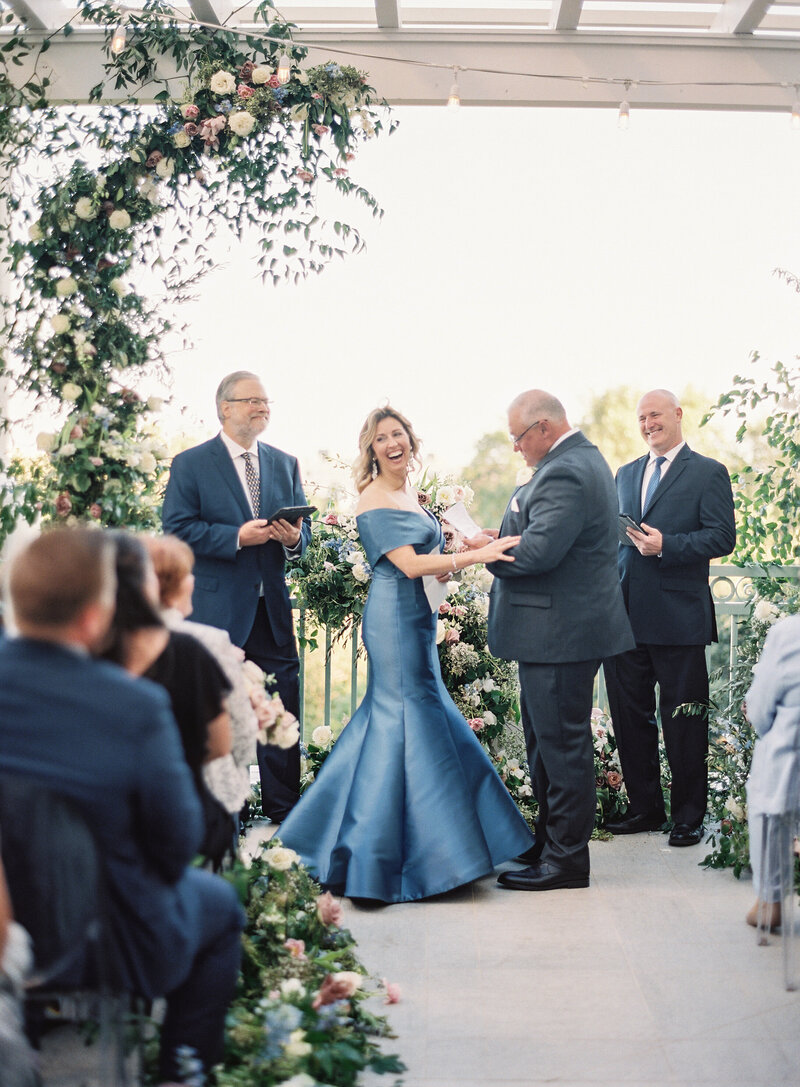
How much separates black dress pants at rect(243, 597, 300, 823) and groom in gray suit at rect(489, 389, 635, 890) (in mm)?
977

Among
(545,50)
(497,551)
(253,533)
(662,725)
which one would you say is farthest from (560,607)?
(545,50)

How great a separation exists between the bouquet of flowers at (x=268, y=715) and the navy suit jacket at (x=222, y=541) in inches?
54.9

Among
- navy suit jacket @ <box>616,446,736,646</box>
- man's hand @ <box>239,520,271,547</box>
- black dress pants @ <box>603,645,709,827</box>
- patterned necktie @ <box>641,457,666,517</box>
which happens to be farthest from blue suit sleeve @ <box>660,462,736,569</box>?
man's hand @ <box>239,520,271,547</box>

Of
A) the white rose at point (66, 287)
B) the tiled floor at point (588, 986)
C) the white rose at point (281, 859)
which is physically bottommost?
the tiled floor at point (588, 986)

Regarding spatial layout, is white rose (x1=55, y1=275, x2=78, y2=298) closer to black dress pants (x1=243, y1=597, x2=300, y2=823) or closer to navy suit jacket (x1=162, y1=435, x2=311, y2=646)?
navy suit jacket (x1=162, y1=435, x2=311, y2=646)

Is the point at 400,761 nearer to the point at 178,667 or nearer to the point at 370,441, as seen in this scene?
the point at 370,441

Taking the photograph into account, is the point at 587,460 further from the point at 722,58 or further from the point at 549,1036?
the point at 722,58

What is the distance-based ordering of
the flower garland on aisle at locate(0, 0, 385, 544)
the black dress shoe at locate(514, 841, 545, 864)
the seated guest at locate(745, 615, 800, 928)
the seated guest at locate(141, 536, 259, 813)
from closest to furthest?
the seated guest at locate(141, 536, 259, 813)
the seated guest at locate(745, 615, 800, 928)
the flower garland on aisle at locate(0, 0, 385, 544)
the black dress shoe at locate(514, 841, 545, 864)

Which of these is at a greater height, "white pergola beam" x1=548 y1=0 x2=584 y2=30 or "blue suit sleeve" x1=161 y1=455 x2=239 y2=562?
"white pergola beam" x1=548 y1=0 x2=584 y2=30

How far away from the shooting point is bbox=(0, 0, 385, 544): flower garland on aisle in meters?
3.69

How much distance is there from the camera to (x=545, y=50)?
178 inches

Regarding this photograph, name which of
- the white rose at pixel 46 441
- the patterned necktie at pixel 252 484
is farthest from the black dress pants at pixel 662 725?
the white rose at pixel 46 441

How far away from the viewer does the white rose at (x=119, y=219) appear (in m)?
3.79

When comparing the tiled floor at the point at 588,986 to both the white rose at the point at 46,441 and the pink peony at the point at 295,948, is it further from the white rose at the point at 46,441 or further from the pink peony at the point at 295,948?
the white rose at the point at 46,441
